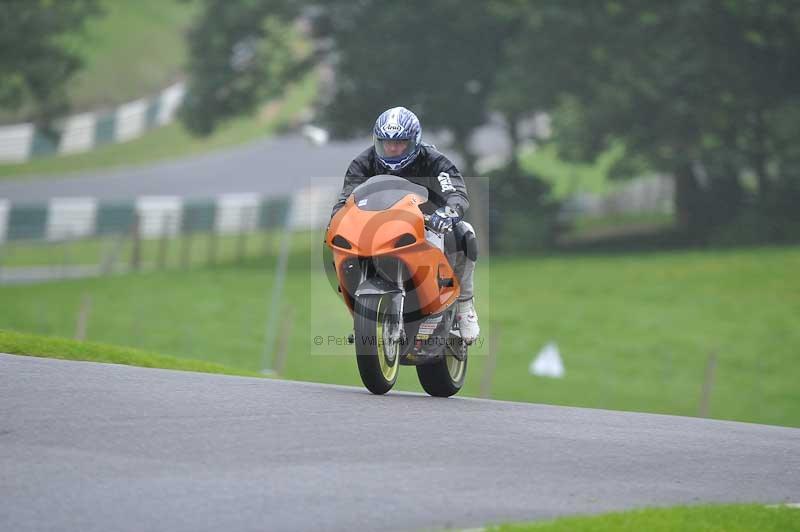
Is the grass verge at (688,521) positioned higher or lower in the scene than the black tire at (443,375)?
lower

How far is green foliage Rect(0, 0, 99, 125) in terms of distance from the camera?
43.2 metres

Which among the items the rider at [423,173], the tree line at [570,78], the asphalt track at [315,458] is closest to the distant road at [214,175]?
the tree line at [570,78]

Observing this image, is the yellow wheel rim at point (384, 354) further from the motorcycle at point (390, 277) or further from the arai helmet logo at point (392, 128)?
the arai helmet logo at point (392, 128)

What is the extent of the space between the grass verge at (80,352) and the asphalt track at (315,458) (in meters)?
1.97

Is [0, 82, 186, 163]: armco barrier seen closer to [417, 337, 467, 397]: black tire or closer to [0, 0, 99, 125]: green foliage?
[0, 0, 99, 125]: green foliage

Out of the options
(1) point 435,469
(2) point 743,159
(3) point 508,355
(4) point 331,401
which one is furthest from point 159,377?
(2) point 743,159

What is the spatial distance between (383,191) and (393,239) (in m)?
0.52

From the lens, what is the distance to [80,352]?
13859 millimetres

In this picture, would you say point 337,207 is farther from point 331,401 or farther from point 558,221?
point 558,221

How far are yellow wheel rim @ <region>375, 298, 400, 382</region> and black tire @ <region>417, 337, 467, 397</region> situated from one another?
27.9 inches

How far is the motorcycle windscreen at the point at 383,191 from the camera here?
→ 10.5 meters

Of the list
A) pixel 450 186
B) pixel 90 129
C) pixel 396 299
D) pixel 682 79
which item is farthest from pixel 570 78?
pixel 396 299

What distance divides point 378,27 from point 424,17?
1487mm

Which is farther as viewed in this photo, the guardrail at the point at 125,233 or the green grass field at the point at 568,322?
the guardrail at the point at 125,233
